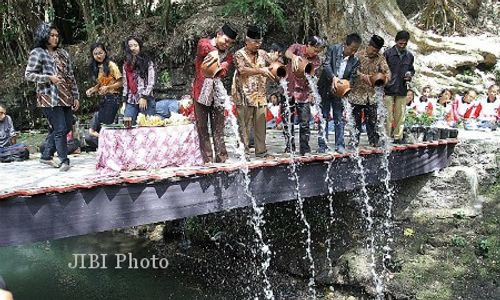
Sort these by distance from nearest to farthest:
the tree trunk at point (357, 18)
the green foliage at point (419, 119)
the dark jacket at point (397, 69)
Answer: the dark jacket at point (397, 69) < the green foliage at point (419, 119) < the tree trunk at point (357, 18)

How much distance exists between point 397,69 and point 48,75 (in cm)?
429

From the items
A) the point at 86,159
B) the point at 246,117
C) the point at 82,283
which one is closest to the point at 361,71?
the point at 246,117

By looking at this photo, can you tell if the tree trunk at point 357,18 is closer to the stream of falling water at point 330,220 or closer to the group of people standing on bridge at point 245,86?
the group of people standing on bridge at point 245,86

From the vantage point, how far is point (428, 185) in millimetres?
6867

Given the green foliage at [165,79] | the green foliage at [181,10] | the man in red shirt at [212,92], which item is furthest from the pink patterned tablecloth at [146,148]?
the green foliage at [181,10]

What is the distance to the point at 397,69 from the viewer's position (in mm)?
6523

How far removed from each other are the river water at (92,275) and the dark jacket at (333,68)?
3113 millimetres

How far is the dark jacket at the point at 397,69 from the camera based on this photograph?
6.51 m

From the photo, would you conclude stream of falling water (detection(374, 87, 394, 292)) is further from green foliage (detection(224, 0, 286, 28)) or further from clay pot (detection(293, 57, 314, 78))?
green foliage (detection(224, 0, 286, 28))

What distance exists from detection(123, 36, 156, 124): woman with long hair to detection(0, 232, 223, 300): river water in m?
2.55

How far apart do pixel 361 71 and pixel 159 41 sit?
742cm

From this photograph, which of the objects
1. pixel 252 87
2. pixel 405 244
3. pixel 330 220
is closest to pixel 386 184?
pixel 405 244

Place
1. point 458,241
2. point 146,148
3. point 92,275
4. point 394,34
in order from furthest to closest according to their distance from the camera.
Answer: point 394,34 → point 92,275 → point 458,241 → point 146,148

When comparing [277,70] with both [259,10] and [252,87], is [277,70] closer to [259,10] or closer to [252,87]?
[252,87]
